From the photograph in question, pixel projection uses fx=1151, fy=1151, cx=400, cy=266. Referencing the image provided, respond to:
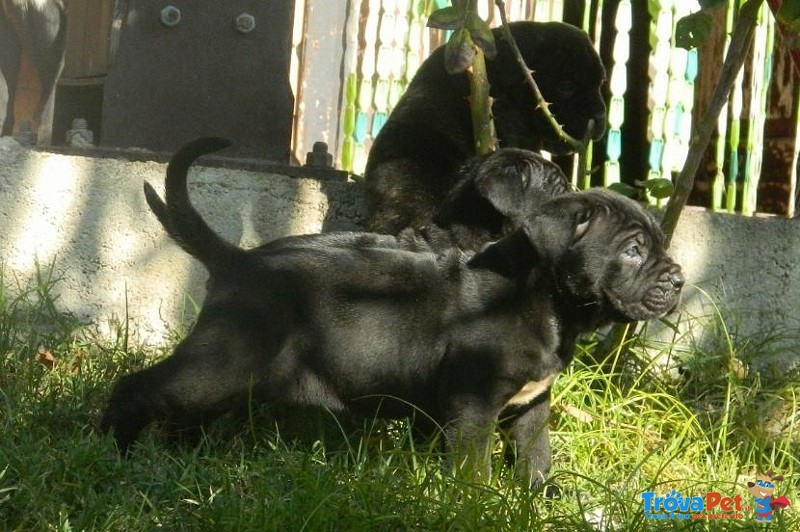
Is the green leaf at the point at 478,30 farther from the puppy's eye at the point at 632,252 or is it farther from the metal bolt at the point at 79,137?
the metal bolt at the point at 79,137

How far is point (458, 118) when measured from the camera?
5.27m

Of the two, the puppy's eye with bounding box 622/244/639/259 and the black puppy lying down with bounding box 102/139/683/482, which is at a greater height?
the puppy's eye with bounding box 622/244/639/259

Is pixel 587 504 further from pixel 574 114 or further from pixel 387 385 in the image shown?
pixel 574 114

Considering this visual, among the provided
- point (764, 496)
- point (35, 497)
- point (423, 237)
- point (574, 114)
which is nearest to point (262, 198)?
point (423, 237)

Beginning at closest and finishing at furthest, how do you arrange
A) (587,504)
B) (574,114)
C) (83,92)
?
(587,504) → (574,114) → (83,92)

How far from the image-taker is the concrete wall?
5027 mm

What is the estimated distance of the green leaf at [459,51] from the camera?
4068mm

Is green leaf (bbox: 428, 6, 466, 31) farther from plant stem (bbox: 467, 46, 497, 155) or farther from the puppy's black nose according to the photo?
the puppy's black nose

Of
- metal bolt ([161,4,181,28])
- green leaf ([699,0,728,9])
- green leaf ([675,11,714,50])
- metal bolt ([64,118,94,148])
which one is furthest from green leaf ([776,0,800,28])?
metal bolt ([64,118,94,148])

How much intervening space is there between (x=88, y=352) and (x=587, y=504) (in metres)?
2.25

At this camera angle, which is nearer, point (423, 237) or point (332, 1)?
point (423, 237)

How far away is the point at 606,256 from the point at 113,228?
2.32 metres

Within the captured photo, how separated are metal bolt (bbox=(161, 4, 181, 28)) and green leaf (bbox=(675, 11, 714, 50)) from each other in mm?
2371

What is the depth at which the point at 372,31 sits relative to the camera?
6371 millimetres
